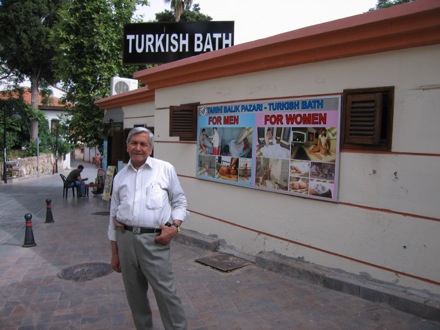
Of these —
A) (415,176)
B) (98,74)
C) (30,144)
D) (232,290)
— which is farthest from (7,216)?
(30,144)

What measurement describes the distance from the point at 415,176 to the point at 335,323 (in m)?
1.73

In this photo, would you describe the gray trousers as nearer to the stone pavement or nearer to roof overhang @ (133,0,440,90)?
the stone pavement

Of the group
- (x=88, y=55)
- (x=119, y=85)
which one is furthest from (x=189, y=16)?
(x=119, y=85)

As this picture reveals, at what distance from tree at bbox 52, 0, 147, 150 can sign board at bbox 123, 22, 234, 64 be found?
4737 mm

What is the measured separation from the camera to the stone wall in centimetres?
2084

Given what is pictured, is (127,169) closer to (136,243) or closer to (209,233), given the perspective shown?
(136,243)

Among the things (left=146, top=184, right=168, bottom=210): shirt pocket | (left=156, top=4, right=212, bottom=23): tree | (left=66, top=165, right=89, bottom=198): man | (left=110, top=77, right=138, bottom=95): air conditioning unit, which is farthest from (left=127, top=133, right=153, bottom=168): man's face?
(left=156, top=4, right=212, bottom=23): tree

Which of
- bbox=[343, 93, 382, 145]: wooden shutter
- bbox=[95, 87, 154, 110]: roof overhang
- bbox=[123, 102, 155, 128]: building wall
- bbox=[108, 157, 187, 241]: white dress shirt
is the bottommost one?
bbox=[108, 157, 187, 241]: white dress shirt

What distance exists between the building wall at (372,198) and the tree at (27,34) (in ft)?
83.0

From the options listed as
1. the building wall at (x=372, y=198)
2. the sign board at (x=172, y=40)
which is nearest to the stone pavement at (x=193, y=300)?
the building wall at (x=372, y=198)

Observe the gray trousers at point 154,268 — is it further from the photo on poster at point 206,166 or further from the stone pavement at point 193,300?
the photo on poster at point 206,166

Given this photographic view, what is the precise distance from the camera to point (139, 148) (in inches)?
118

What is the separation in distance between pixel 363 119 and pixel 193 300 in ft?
9.36

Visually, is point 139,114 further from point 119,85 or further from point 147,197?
point 147,197
